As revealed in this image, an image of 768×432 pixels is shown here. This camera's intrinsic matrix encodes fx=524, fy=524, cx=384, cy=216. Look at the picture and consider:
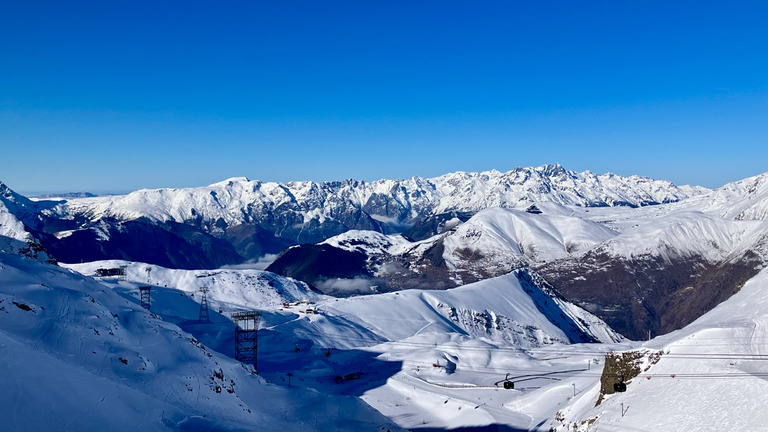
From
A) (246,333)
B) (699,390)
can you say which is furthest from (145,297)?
(699,390)

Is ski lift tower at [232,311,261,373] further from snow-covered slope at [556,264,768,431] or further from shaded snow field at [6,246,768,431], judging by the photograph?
snow-covered slope at [556,264,768,431]

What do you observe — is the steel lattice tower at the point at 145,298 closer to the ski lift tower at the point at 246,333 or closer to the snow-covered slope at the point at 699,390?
the ski lift tower at the point at 246,333

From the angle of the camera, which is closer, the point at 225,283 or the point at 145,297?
the point at 145,297

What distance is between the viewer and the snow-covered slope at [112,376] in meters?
20.5

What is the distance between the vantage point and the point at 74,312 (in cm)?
3359

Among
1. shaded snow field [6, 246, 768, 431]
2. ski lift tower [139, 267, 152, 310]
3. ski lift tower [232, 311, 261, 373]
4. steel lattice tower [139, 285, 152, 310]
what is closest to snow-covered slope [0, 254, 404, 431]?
shaded snow field [6, 246, 768, 431]

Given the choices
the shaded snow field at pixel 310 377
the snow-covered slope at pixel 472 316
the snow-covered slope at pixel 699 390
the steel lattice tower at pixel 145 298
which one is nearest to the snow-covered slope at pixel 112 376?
the shaded snow field at pixel 310 377

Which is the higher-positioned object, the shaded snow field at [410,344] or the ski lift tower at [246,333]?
the ski lift tower at [246,333]

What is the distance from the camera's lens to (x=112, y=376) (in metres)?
28.3

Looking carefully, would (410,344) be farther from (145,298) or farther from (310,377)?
(145,298)

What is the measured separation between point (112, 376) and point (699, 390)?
40.4m

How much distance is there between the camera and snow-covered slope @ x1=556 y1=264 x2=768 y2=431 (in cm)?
3597

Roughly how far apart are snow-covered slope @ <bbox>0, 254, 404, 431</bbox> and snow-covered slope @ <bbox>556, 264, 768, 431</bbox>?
19.3m

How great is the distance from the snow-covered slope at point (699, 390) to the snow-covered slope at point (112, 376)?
19335 mm
